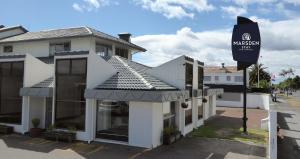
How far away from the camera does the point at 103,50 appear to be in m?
28.1

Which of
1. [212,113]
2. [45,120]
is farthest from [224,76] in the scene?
[45,120]

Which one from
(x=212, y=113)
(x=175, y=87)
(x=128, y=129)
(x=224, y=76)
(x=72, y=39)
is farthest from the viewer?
(x=224, y=76)

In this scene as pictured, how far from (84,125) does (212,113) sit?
18.4 metres

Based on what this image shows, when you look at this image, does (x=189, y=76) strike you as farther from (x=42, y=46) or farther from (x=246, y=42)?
(x=42, y=46)

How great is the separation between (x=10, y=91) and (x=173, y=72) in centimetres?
1148

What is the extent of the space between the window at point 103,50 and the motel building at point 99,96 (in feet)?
18.2

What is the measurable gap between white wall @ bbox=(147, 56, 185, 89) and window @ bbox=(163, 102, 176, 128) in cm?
149

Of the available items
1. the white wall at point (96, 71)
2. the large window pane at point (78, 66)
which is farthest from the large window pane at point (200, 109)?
the large window pane at point (78, 66)

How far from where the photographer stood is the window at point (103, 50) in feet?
90.6

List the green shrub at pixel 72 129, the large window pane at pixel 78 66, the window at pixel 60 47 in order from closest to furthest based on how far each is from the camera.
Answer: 1. the green shrub at pixel 72 129
2. the large window pane at pixel 78 66
3. the window at pixel 60 47

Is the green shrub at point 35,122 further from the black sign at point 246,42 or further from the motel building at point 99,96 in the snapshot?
the black sign at point 246,42

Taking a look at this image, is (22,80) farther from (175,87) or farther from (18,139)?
(175,87)

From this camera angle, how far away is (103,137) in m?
18.1

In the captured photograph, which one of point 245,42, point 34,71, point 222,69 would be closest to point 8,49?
point 34,71
